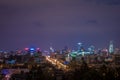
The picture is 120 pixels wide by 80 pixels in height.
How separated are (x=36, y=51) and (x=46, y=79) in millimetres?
79666

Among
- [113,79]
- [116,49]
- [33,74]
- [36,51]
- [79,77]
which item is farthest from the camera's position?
[116,49]

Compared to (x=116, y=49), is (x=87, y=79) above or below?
below

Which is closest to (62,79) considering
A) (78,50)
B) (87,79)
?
(87,79)

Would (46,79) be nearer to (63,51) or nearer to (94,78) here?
(94,78)

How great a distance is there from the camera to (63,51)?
142750 millimetres

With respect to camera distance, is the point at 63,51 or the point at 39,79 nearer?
the point at 39,79

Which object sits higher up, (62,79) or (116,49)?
(116,49)

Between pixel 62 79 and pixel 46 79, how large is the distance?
80.3 inches

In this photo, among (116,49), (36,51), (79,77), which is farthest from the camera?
(116,49)

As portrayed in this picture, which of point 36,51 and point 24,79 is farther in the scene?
point 36,51

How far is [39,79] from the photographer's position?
4241 centimetres

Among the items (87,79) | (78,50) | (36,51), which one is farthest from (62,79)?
(78,50)

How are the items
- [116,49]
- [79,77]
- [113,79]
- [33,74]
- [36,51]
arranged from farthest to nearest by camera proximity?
1. [116,49]
2. [36,51]
3. [33,74]
4. [79,77]
5. [113,79]

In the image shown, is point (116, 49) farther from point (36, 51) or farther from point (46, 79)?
point (46, 79)
